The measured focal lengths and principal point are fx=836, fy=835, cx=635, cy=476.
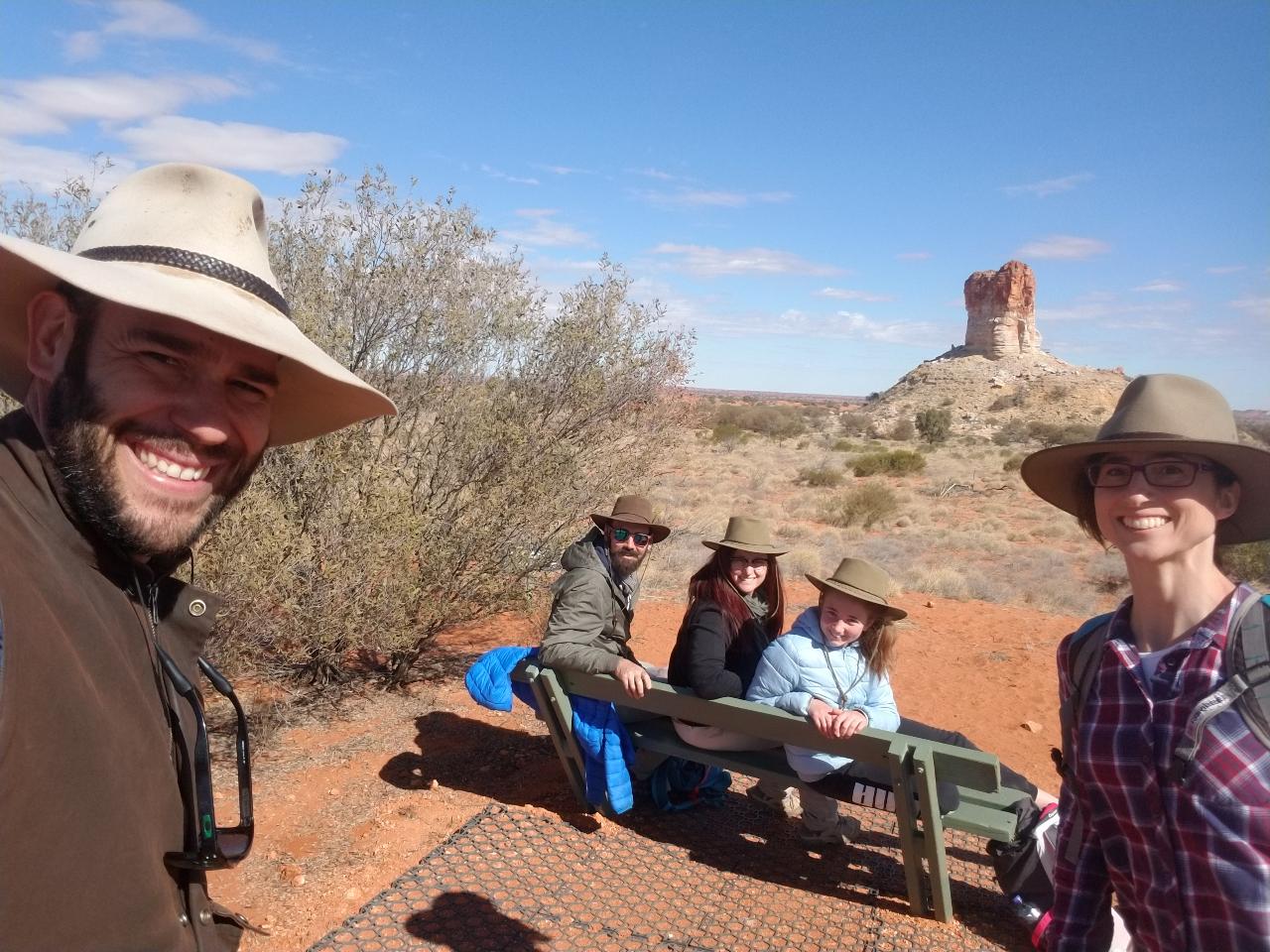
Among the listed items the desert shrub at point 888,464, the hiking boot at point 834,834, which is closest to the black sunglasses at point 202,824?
the hiking boot at point 834,834

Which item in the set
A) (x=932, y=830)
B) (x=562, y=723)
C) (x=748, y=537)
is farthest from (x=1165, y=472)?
(x=562, y=723)

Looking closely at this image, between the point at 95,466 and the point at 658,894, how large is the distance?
2.90 meters

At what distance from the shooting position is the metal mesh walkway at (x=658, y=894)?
9.89ft

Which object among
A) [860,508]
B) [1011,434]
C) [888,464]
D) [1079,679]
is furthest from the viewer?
[1011,434]

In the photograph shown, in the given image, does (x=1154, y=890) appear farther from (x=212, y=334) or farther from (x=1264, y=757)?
(x=212, y=334)

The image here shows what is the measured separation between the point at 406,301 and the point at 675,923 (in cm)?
479

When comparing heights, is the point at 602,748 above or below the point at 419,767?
above

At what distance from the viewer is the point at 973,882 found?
3.71 meters

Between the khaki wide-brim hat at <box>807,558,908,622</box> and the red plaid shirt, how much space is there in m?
1.59

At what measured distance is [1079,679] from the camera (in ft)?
5.68

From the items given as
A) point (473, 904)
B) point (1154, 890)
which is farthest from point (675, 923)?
point (1154, 890)

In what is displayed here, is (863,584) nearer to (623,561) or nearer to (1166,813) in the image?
(623,561)

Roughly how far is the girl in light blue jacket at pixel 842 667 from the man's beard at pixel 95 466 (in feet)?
8.74

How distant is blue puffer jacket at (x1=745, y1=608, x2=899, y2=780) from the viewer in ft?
11.2
